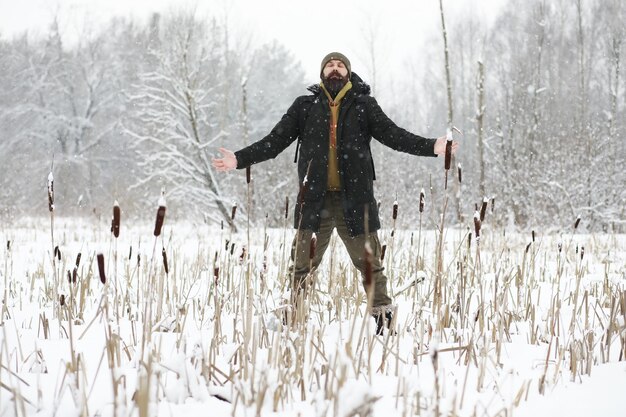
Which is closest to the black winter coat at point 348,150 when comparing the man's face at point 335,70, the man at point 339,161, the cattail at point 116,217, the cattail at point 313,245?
the man at point 339,161

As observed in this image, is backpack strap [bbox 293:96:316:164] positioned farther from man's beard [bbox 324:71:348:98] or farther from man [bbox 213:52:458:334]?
man's beard [bbox 324:71:348:98]

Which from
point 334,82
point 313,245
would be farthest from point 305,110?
point 313,245

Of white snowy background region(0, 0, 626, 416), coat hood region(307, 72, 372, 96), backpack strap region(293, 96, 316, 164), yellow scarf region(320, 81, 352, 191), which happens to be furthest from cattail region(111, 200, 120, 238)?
coat hood region(307, 72, 372, 96)

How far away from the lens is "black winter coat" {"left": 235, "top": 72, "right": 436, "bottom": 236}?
319 cm

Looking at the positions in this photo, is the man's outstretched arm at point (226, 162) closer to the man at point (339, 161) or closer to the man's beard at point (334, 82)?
the man at point (339, 161)

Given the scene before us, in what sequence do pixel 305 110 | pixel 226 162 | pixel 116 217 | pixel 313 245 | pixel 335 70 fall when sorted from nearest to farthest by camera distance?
pixel 116 217, pixel 313 245, pixel 226 162, pixel 335 70, pixel 305 110

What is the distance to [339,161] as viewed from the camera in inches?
127

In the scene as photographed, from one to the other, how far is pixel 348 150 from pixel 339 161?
0.09m

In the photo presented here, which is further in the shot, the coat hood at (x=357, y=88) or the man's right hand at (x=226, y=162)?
the coat hood at (x=357, y=88)

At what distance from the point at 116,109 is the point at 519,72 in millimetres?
21880

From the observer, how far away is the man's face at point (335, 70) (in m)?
3.35

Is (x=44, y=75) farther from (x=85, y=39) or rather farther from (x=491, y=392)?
(x=491, y=392)

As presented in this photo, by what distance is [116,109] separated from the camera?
28781 millimetres

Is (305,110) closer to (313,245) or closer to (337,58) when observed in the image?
(337,58)
